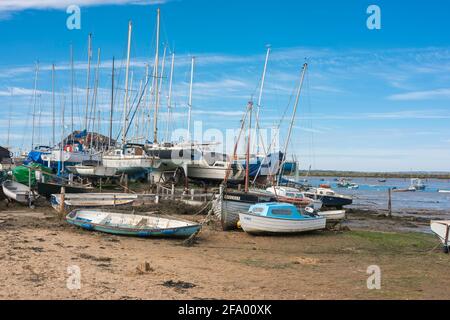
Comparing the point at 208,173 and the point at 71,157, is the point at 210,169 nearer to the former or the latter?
the point at 208,173

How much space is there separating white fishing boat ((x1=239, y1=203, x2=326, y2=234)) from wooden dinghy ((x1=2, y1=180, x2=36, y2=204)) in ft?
54.3

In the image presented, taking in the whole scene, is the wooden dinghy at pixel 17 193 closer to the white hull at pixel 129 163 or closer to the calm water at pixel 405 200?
the white hull at pixel 129 163

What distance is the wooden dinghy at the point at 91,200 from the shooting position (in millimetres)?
29391

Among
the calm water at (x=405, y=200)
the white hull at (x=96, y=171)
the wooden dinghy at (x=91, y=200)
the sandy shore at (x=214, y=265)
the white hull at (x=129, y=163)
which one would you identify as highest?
the white hull at (x=129, y=163)

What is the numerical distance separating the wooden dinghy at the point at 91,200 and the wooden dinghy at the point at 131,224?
516cm

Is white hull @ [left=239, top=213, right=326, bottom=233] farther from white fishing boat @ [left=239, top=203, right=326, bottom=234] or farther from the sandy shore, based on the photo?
the sandy shore

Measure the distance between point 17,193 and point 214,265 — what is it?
21817 millimetres

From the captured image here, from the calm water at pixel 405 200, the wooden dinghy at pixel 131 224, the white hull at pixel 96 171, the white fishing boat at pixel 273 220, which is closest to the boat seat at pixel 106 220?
the wooden dinghy at pixel 131 224

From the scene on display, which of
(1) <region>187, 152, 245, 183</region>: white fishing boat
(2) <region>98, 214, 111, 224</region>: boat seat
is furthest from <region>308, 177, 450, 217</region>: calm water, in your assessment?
(2) <region>98, 214, 111, 224</region>: boat seat

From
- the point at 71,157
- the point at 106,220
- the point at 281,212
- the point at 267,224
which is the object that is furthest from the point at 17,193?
the point at 71,157

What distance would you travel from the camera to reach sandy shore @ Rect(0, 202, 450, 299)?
12.1m

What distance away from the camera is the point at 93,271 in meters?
13.7
